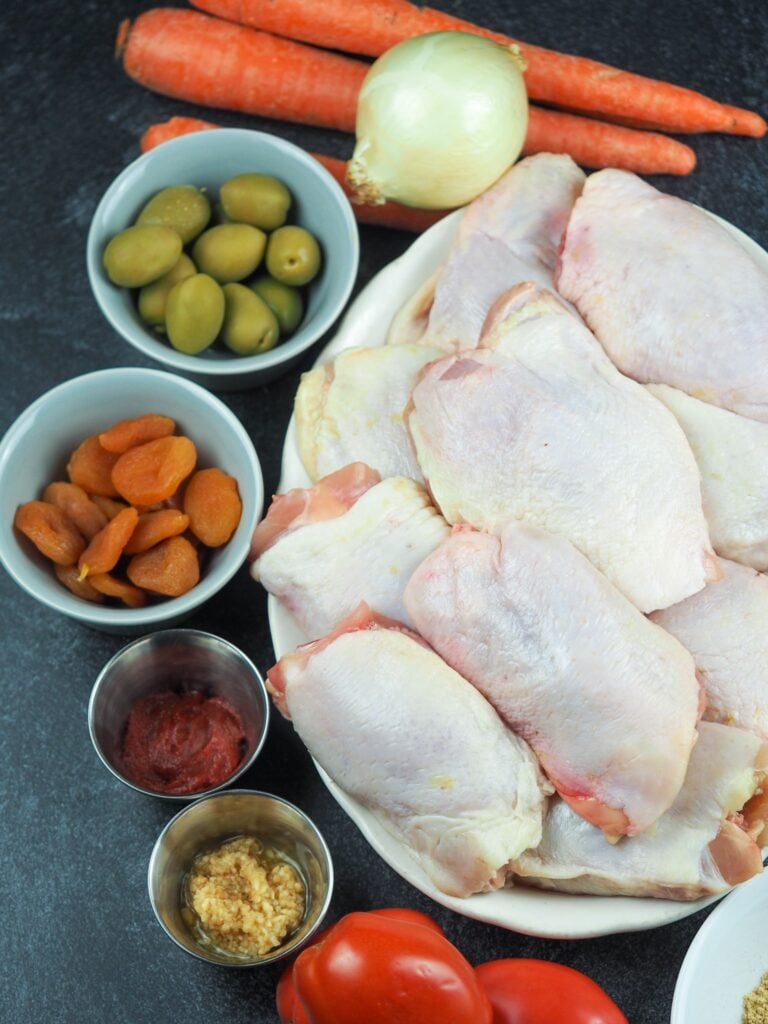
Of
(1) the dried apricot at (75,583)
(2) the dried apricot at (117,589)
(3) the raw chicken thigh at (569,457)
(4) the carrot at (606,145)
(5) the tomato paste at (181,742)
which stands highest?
(4) the carrot at (606,145)

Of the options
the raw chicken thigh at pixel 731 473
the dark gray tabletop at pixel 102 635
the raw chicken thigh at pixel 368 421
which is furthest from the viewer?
the dark gray tabletop at pixel 102 635

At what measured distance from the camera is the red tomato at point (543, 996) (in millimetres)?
1396

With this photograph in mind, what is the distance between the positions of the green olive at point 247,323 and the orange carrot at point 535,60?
0.50 m

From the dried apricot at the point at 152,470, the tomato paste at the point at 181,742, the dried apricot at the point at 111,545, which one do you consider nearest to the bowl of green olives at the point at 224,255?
the dried apricot at the point at 152,470

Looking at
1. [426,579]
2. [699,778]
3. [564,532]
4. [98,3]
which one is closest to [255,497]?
[426,579]

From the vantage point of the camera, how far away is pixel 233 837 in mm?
1601

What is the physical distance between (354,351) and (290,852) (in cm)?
66

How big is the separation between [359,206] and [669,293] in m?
0.55

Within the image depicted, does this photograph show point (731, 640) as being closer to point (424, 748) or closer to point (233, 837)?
point (424, 748)

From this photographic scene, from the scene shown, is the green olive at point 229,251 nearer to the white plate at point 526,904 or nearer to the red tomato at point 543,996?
the white plate at point 526,904

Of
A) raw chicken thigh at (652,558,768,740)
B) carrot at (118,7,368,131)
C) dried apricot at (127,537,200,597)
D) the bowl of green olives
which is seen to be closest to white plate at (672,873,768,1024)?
raw chicken thigh at (652,558,768,740)


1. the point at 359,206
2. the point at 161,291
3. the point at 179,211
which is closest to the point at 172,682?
the point at 161,291

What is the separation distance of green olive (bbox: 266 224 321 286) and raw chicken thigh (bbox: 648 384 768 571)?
56 centimetres

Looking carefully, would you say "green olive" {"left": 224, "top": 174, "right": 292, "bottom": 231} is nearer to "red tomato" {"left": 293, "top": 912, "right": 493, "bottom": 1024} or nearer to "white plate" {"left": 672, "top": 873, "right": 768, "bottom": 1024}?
"red tomato" {"left": 293, "top": 912, "right": 493, "bottom": 1024}
